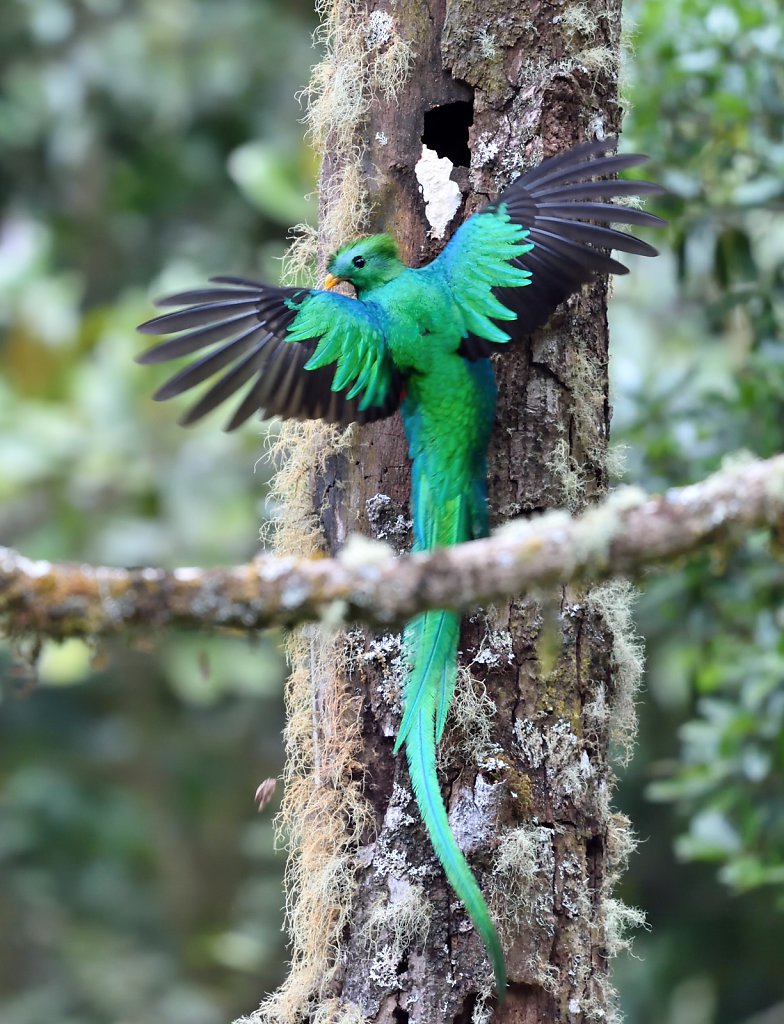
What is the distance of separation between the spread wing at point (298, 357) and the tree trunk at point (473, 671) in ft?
0.43

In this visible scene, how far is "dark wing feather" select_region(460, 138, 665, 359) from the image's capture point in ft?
7.32

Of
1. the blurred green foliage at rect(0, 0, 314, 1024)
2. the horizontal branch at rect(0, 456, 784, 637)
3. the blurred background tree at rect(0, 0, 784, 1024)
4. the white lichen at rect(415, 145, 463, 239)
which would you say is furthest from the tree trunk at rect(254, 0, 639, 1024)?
the blurred green foliage at rect(0, 0, 314, 1024)

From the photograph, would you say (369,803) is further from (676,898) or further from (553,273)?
(676,898)

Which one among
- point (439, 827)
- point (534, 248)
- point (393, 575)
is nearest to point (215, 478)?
point (534, 248)

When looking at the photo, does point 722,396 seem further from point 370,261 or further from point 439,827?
point 439,827

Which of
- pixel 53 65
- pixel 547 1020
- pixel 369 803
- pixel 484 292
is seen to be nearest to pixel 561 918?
pixel 547 1020

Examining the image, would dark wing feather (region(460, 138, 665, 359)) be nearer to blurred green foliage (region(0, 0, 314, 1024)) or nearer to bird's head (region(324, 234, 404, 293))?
bird's head (region(324, 234, 404, 293))

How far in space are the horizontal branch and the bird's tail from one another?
2.34ft

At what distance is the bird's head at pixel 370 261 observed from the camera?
2326 mm

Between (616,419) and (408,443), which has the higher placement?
(616,419)

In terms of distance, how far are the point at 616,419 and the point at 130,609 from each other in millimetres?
2646

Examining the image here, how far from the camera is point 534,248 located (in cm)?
227

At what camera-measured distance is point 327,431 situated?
246 centimetres

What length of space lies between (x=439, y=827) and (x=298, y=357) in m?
0.86
